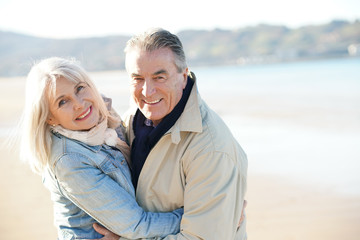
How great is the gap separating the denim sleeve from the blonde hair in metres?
0.15

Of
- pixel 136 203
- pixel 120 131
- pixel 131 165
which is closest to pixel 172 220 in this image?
pixel 136 203

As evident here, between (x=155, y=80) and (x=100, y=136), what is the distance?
1.69ft

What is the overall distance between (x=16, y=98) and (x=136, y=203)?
2149cm

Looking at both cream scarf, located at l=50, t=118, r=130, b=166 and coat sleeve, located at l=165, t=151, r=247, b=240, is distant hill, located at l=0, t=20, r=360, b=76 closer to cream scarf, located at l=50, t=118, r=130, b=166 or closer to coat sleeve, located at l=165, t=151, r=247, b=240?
cream scarf, located at l=50, t=118, r=130, b=166

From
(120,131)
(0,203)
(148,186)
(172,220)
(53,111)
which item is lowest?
(0,203)

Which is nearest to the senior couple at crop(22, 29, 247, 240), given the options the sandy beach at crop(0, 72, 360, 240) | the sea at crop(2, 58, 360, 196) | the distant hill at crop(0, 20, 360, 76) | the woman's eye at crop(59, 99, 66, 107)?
the woman's eye at crop(59, 99, 66, 107)

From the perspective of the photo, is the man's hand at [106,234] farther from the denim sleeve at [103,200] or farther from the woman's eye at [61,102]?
the woman's eye at [61,102]

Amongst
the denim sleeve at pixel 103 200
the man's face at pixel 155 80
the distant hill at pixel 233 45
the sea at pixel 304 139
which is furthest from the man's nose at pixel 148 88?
the distant hill at pixel 233 45

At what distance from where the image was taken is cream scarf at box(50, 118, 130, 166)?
2324 millimetres

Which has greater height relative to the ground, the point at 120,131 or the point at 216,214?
the point at 120,131

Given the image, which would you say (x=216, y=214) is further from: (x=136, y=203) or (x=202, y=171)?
(x=136, y=203)

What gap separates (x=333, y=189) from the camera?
20.0ft

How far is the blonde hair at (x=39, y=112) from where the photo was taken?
2.23m

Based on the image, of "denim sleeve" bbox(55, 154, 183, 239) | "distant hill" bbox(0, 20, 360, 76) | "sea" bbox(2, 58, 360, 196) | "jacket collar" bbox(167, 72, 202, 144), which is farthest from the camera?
"distant hill" bbox(0, 20, 360, 76)
